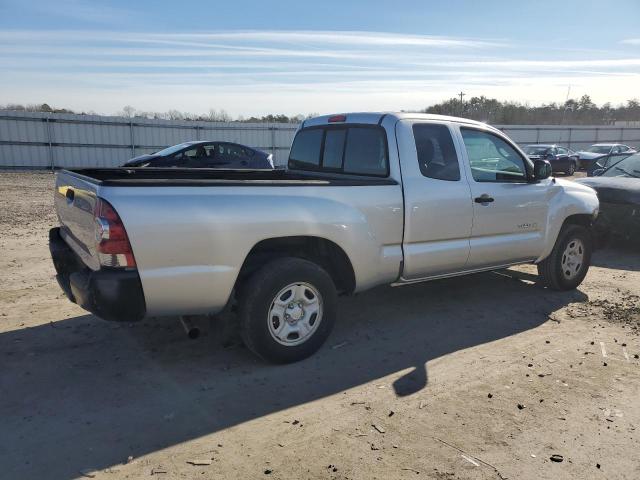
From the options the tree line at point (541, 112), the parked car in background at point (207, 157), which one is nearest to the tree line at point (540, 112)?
the tree line at point (541, 112)

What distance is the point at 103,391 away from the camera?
3719 mm

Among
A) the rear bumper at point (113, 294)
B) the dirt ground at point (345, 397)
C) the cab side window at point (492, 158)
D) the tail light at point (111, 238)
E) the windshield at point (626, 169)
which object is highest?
the cab side window at point (492, 158)

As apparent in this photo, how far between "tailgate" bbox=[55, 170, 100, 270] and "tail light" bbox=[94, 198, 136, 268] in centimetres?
11

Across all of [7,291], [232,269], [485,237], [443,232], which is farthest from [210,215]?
[7,291]

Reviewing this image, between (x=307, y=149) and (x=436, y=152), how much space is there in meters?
1.44

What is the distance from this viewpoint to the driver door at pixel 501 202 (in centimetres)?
520

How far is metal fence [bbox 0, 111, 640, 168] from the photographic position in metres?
21.4

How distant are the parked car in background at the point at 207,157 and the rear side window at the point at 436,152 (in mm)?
10285

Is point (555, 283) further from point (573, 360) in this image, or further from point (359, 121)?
point (359, 121)

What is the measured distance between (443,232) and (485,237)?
0.66m

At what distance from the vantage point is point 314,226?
4.05 metres

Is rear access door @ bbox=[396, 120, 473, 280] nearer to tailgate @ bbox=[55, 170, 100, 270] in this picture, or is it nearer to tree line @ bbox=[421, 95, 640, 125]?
tailgate @ bbox=[55, 170, 100, 270]

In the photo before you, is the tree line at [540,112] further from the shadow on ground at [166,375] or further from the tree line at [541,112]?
the shadow on ground at [166,375]

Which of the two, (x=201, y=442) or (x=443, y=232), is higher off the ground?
(x=443, y=232)
